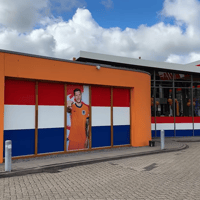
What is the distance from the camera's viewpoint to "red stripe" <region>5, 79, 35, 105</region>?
897 cm

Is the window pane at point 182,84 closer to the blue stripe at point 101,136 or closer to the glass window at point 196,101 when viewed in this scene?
the glass window at point 196,101

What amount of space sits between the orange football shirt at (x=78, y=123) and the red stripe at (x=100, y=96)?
0.61 meters

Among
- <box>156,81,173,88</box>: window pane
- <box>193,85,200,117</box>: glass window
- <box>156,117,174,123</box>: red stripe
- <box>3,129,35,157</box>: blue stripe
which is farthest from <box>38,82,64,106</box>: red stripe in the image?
<box>193,85,200,117</box>: glass window

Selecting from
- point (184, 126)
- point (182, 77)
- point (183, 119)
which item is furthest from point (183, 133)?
point (182, 77)

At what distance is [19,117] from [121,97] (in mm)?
5314

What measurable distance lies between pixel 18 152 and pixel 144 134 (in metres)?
6.55

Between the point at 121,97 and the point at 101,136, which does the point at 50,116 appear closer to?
the point at 101,136

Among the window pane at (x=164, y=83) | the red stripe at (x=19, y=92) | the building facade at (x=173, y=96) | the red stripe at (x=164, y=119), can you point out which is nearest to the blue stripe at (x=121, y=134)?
the red stripe at (x=19, y=92)

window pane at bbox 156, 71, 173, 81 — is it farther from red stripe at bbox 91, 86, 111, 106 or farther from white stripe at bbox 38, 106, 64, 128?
white stripe at bbox 38, 106, 64, 128

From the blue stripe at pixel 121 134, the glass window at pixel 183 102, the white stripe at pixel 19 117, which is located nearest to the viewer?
the white stripe at pixel 19 117

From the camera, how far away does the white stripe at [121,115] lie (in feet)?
39.4

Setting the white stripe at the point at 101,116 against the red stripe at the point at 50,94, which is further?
the white stripe at the point at 101,116

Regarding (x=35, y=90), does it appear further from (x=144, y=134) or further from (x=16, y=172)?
(x=144, y=134)

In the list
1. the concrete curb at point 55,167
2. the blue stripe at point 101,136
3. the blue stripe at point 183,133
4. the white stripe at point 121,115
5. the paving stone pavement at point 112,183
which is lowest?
the paving stone pavement at point 112,183
